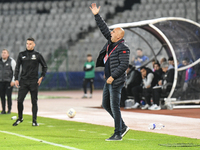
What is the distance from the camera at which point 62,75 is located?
31.1m

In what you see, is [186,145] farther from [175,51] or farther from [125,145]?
[175,51]

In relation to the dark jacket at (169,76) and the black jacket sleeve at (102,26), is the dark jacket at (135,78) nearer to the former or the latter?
the dark jacket at (169,76)

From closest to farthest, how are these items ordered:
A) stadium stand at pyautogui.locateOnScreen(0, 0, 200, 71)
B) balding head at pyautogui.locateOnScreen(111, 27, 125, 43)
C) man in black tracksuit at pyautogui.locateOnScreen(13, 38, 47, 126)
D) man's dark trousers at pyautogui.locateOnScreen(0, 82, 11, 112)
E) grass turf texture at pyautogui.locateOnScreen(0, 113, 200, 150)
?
grass turf texture at pyautogui.locateOnScreen(0, 113, 200, 150) < balding head at pyautogui.locateOnScreen(111, 27, 125, 43) < man in black tracksuit at pyautogui.locateOnScreen(13, 38, 47, 126) < man's dark trousers at pyautogui.locateOnScreen(0, 82, 11, 112) < stadium stand at pyautogui.locateOnScreen(0, 0, 200, 71)

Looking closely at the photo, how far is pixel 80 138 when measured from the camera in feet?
28.4

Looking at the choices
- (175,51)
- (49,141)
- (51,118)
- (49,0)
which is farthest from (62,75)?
(49,141)

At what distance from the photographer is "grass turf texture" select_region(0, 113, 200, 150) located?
755 cm

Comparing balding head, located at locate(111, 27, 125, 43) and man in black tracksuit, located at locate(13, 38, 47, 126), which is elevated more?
balding head, located at locate(111, 27, 125, 43)

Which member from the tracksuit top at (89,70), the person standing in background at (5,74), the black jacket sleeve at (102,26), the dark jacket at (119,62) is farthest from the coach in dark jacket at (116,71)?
the tracksuit top at (89,70)

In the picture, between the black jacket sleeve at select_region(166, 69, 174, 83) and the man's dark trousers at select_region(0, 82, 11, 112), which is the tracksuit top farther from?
the man's dark trousers at select_region(0, 82, 11, 112)

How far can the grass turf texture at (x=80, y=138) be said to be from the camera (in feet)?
24.8

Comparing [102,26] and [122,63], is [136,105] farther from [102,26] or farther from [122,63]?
[122,63]

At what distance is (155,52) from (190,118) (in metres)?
6.11

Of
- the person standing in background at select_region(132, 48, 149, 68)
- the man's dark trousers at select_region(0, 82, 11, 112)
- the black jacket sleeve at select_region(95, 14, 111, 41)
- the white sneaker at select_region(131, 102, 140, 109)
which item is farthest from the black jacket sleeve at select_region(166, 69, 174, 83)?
the black jacket sleeve at select_region(95, 14, 111, 41)

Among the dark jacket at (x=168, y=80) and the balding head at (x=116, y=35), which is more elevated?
the balding head at (x=116, y=35)
